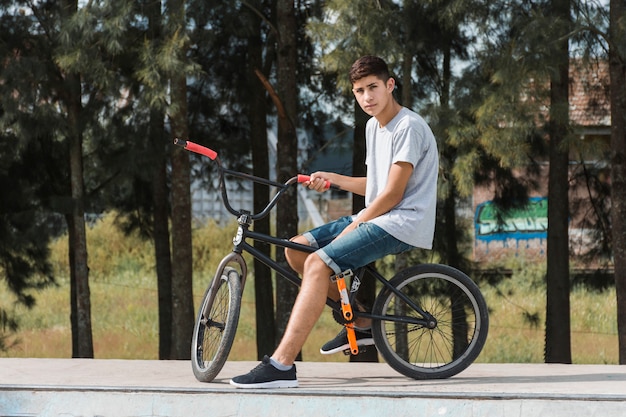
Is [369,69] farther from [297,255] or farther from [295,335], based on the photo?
[295,335]

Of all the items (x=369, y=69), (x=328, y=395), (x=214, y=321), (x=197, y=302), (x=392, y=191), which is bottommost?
(x=197, y=302)

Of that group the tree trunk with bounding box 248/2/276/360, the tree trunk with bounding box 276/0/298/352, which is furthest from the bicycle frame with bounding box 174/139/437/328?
the tree trunk with bounding box 248/2/276/360

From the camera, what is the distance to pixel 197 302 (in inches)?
723

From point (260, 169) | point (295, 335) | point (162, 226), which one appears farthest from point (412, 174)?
point (162, 226)

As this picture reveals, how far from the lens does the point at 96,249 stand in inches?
783

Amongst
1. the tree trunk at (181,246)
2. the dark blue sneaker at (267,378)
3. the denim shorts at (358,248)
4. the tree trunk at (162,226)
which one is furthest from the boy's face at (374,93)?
the tree trunk at (162,226)

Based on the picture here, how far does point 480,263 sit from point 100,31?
6.11 m

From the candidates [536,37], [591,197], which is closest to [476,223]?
[591,197]

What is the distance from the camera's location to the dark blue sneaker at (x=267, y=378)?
4273 mm

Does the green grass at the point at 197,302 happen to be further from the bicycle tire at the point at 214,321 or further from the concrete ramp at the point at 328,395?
the bicycle tire at the point at 214,321

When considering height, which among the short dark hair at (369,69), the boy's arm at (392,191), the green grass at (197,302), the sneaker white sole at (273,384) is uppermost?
the short dark hair at (369,69)

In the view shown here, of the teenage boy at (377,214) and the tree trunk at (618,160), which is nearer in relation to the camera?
the teenage boy at (377,214)

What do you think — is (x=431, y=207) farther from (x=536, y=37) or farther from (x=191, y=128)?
(x=191, y=128)

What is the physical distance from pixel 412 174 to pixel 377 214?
24cm
